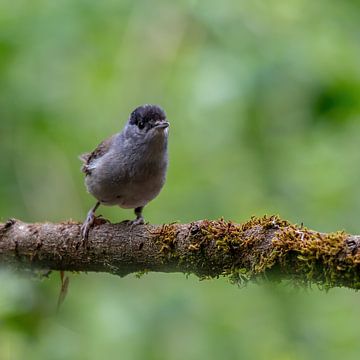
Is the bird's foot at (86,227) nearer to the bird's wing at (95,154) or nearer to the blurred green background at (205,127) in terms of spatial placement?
the blurred green background at (205,127)

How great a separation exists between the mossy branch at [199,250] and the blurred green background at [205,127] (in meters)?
0.33

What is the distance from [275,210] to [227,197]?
21.5 inches

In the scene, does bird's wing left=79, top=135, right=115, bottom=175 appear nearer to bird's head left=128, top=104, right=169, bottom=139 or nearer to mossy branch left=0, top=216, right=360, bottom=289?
bird's head left=128, top=104, right=169, bottom=139

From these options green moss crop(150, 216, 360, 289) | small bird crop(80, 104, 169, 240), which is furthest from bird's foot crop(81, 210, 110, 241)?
green moss crop(150, 216, 360, 289)

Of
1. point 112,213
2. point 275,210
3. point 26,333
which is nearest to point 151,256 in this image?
point 26,333

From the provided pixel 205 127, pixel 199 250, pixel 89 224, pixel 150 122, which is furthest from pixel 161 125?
pixel 199 250

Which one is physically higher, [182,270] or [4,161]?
[4,161]

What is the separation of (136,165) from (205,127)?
959mm

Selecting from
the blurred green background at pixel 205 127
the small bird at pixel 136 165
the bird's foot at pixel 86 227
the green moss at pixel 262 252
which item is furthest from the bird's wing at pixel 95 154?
the green moss at pixel 262 252

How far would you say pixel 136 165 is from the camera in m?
5.13

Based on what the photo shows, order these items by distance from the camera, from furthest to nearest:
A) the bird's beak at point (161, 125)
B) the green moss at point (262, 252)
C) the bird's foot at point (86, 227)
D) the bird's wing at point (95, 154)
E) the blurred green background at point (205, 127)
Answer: the bird's wing at point (95, 154) → the bird's beak at point (161, 125) → the blurred green background at point (205, 127) → the bird's foot at point (86, 227) → the green moss at point (262, 252)

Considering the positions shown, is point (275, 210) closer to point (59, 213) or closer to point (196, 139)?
point (196, 139)

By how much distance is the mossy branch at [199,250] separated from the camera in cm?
294

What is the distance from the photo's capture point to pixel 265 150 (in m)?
5.94
